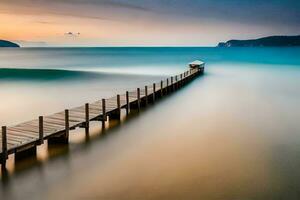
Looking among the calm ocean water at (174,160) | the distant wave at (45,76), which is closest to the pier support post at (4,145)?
the calm ocean water at (174,160)

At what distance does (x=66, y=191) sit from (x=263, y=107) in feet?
58.7

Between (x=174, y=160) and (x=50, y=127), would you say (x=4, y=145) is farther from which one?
(x=174, y=160)

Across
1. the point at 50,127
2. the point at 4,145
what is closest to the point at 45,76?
the point at 50,127

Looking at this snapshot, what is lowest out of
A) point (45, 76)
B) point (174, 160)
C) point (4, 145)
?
point (174, 160)

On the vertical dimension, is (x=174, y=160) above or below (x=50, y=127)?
below

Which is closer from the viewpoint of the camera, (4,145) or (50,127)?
Answer: (4,145)

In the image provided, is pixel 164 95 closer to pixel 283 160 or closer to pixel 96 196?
pixel 283 160

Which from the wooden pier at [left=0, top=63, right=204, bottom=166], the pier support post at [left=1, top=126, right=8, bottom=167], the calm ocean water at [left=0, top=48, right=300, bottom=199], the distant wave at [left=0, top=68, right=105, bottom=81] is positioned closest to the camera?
the calm ocean water at [left=0, top=48, right=300, bottom=199]

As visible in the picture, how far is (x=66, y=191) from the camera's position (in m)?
9.88

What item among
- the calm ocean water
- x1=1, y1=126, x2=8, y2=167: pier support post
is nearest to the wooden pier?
x1=1, y1=126, x2=8, y2=167: pier support post

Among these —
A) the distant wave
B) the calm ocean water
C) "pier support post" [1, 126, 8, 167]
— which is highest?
the distant wave

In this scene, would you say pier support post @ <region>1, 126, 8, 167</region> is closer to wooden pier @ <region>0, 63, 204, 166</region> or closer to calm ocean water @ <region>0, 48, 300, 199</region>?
wooden pier @ <region>0, 63, 204, 166</region>

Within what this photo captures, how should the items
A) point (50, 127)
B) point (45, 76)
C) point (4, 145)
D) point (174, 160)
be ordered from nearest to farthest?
point (4, 145) < point (174, 160) < point (50, 127) < point (45, 76)

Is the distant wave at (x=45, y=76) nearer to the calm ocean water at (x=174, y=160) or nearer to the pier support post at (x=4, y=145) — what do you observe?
the calm ocean water at (x=174, y=160)
